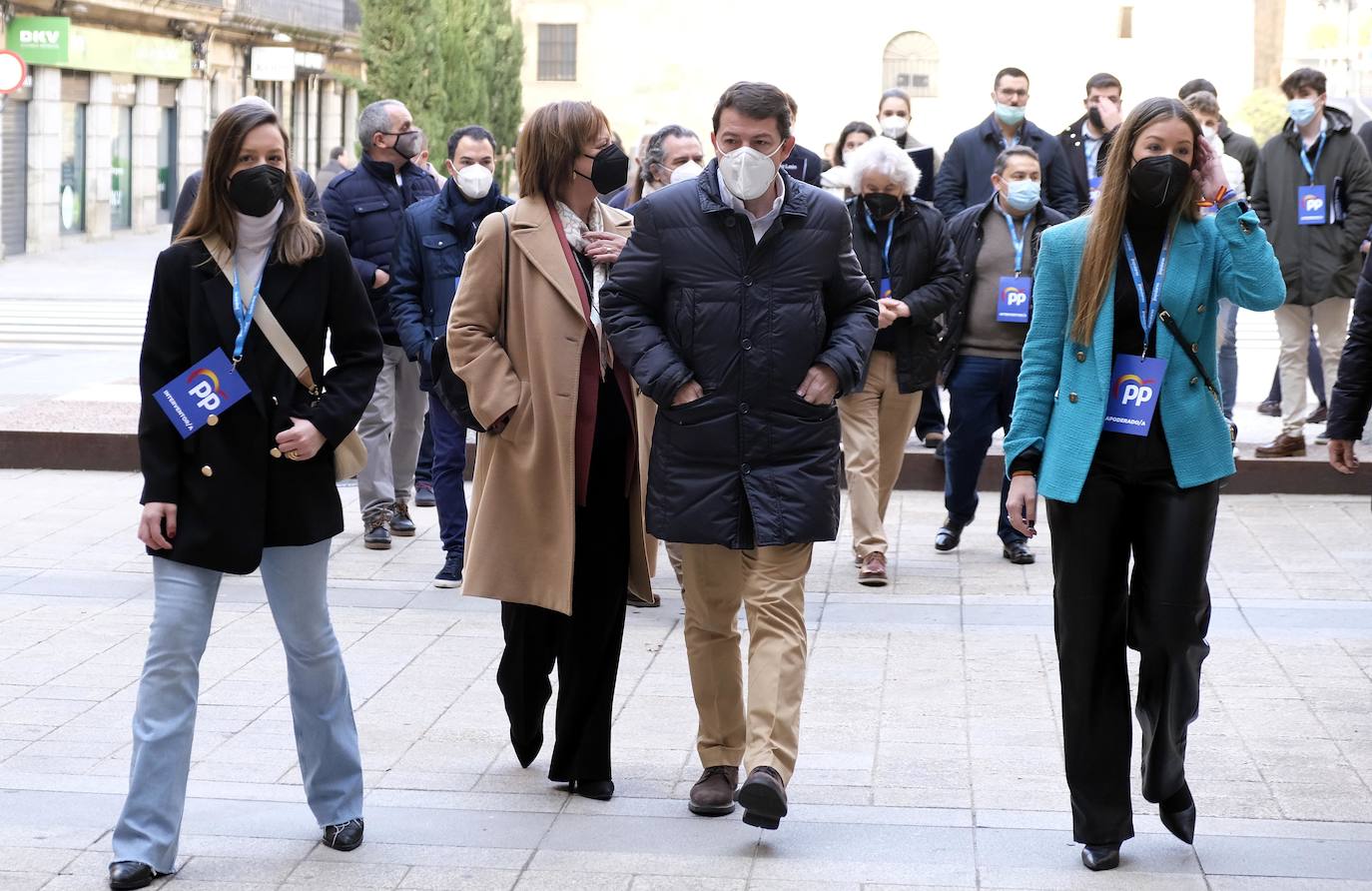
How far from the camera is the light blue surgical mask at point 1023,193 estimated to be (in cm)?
859

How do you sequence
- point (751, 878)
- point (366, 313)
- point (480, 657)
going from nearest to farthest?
1. point (751, 878)
2. point (366, 313)
3. point (480, 657)

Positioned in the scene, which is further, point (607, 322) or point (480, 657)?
point (480, 657)

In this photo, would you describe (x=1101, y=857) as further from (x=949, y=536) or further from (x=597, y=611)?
(x=949, y=536)

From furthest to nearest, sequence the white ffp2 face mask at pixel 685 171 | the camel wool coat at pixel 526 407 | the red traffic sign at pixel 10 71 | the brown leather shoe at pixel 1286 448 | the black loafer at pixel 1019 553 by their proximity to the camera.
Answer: the red traffic sign at pixel 10 71, the brown leather shoe at pixel 1286 448, the black loafer at pixel 1019 553, the white ffp2 face mask at pixel 685 171, the camel wool coat at pixel 526 407

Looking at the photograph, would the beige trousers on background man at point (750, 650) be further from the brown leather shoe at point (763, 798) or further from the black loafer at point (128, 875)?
the black loafer at point (128, 875)

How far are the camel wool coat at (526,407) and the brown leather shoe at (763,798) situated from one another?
0.79m

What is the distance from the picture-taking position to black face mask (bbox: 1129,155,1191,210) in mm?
4570

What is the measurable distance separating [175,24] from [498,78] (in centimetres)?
925

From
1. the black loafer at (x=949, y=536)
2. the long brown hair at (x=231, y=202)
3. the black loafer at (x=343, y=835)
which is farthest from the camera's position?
the black loafer at (x=949, y=536)

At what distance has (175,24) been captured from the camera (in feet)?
135

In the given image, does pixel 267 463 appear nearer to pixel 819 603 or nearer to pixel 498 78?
pixel 819 603

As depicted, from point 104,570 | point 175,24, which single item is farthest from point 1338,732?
point 175,24

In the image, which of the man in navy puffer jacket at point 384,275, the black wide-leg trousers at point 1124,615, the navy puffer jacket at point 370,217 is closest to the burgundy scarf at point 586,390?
the black wide-leg trousers at point 1124,615

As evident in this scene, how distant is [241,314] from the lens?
4730mm
